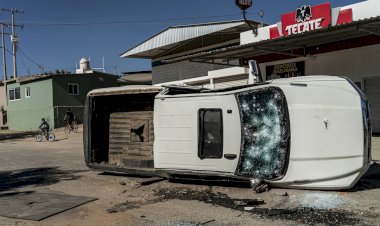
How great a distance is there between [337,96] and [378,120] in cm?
1025

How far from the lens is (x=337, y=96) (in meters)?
7.04

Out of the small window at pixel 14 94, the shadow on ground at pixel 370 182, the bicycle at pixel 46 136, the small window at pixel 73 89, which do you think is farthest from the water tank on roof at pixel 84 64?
the shadow on ground at pixel 370 182

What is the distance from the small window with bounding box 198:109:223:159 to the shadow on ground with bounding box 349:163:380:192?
2.42 m

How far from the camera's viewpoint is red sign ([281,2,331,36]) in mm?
16172

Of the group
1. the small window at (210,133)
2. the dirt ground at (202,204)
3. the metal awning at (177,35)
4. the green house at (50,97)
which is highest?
the metal awning at (177,35)

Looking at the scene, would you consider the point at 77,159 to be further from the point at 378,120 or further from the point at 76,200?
the point at 378,120

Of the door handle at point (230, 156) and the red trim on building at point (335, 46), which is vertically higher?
the red trim on building at point (335, 46)

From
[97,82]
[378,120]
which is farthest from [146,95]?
[97,82]

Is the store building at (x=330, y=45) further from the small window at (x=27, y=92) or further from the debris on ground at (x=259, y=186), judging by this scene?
the small window at (x=27, y=92)

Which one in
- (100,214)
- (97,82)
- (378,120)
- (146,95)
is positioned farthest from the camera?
(97,82)

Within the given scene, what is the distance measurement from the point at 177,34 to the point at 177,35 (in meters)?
0.11

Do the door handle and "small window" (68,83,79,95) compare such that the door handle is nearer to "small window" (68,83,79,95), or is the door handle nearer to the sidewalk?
the sidewalk

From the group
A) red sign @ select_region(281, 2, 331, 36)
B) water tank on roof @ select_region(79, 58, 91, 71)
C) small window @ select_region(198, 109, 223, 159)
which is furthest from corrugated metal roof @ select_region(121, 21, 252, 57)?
small window @ select_region(198, 109, 223, 159)

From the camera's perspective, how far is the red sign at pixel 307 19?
53.1 feet
